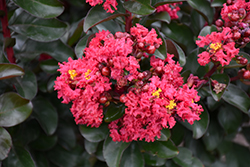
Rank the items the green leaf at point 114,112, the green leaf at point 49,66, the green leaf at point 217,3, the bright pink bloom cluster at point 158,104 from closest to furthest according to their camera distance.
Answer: the bright pink bloom cluster at point 158,104 < the green leaf at point 114,112 < the green leaf at point 217,3 < the green leaf at point 49,66

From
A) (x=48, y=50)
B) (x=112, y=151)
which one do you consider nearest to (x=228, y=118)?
(x=112, y=151)

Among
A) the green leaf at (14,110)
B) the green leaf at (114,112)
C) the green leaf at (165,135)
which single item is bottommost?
the green leaf at (165,135)

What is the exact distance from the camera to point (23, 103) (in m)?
0.94

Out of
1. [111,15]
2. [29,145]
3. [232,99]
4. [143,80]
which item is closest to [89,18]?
[111,15]

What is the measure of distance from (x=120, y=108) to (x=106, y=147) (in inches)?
7.6

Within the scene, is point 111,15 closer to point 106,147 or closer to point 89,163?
point 106,147

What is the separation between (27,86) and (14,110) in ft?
0.64

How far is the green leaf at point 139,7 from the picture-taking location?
0.82m

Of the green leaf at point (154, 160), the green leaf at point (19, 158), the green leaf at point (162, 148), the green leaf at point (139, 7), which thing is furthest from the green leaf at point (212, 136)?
the green leaf at point (19, 158)

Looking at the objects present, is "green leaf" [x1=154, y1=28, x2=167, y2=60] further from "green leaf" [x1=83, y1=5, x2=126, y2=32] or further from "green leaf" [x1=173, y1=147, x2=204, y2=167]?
"green leaf" [x1=173, y1=147, x2=204, y2=167]

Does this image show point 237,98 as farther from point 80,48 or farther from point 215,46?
point 80,48

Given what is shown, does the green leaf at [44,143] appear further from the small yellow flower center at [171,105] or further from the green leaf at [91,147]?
the small yellow flower center at [171,105]

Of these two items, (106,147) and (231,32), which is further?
(106,147)

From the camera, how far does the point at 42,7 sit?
99 cm
